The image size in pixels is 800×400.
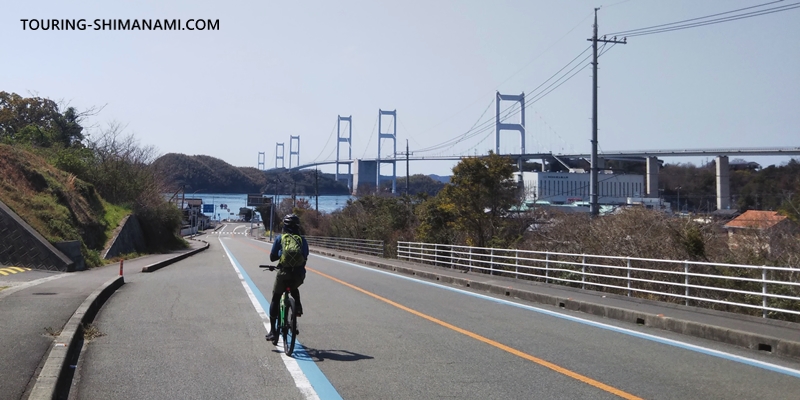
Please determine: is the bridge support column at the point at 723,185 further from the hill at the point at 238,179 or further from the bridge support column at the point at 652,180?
the hill at the point at 238,179

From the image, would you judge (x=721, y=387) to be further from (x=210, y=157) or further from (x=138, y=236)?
(x=210, y=157)

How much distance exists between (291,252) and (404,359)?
185 centimetres

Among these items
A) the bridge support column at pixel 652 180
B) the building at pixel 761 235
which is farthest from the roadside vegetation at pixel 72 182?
the bridge support column at pixel 652 180

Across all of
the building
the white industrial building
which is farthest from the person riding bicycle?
the white industrial building

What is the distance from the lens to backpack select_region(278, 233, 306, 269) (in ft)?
25.7

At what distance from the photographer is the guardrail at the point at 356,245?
37281 mm

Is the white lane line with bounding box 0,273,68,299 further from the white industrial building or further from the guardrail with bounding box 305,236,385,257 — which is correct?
the white industrial building

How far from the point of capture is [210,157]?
12138 centimetres

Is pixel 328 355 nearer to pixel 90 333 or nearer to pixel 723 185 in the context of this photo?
pixel 90 333

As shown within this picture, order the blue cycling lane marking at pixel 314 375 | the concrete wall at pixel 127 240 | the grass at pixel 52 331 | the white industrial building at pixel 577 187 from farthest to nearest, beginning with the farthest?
the white industrial building at pixel 577 187
the concrete wall at pixel 127 240
the grass at pixel 52 331
the blue cycling lane marking at pixel 314 375

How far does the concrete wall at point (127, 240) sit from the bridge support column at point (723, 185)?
27.7 metres

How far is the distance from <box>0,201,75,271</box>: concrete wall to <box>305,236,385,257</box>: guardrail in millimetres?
18068

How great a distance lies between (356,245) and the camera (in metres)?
43.1

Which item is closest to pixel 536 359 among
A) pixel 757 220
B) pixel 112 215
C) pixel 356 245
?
pixel 757 220
